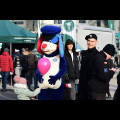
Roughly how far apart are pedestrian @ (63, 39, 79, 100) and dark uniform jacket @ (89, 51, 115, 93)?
4.82ft

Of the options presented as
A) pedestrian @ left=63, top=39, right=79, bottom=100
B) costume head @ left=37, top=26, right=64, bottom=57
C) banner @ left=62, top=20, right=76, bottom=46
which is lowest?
pedestrian @ left=63, top=39, right=79, bottom=100

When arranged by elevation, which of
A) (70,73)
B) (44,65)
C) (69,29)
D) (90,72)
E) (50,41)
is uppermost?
(69,29)

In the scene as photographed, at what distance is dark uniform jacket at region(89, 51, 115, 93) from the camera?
3.83 m

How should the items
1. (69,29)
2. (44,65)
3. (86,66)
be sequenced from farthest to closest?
(69,29), (44,65), (86,66)

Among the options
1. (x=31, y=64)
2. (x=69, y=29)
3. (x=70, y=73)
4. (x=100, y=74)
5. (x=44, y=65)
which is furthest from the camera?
(x=69, y=29)

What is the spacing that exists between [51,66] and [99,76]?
1.43 m

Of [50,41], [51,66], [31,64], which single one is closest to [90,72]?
[51,66]

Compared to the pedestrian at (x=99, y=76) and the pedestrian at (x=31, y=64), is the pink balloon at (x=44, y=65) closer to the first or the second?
the pedestrian at (x=99, y=76)

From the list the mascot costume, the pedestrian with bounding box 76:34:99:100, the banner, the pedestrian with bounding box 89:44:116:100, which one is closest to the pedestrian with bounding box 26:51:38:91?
the mascot costume

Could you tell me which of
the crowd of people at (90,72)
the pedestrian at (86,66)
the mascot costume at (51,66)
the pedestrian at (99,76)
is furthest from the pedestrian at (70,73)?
the pedestrian at (99,76)

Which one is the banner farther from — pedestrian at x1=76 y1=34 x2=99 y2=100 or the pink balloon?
pedestrian at x1=76 y1=34 x2=99 y2=100

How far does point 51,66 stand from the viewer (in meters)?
5.01

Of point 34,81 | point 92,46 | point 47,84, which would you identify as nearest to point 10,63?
point 34,81

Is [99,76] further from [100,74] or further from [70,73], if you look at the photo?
[70,73]
